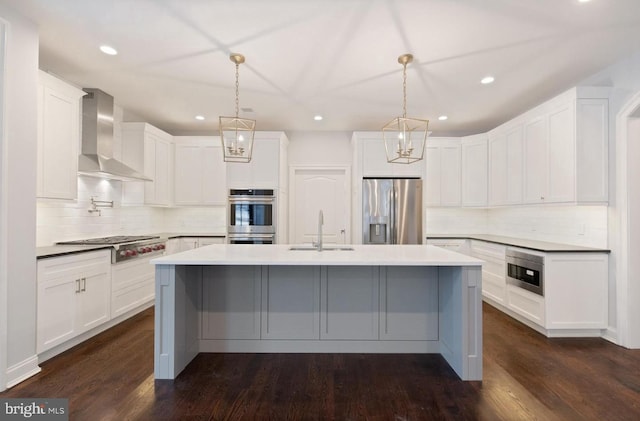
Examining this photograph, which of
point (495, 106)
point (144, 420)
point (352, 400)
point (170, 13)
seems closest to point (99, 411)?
point (144, 420)

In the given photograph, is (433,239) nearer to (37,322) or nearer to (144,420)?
(144,420)

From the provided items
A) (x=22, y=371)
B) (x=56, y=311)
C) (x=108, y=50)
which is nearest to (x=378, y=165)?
(x=108, y=50)

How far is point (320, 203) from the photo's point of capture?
17.5 ft

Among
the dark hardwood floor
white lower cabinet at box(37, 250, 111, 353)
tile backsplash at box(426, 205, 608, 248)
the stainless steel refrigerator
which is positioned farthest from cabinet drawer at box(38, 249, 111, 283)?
tile backsplash at box(426, 205, 608, 248)

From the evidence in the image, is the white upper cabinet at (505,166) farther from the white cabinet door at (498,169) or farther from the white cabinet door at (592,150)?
the white cabinet door at (592,150)

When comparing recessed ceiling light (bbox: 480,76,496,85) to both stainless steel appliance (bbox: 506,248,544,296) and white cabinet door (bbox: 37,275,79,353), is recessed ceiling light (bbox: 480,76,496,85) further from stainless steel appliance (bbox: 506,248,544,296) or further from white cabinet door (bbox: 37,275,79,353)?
white cabinet door (bbox: 37,275,79,353)

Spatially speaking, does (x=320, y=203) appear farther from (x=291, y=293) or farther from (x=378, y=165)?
(x=291, y=293)

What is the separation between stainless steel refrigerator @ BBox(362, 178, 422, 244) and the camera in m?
4.53

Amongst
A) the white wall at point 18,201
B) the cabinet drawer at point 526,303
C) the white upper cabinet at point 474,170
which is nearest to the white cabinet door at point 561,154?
the cabinet drawer at point 526,303

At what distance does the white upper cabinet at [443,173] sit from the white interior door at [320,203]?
→ 4.47 feet

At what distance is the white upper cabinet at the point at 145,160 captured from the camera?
4352 mm

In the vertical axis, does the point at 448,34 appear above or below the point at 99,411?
above

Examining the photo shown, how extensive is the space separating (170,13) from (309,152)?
3.27 m

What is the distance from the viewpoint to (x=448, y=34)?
8.11ft
